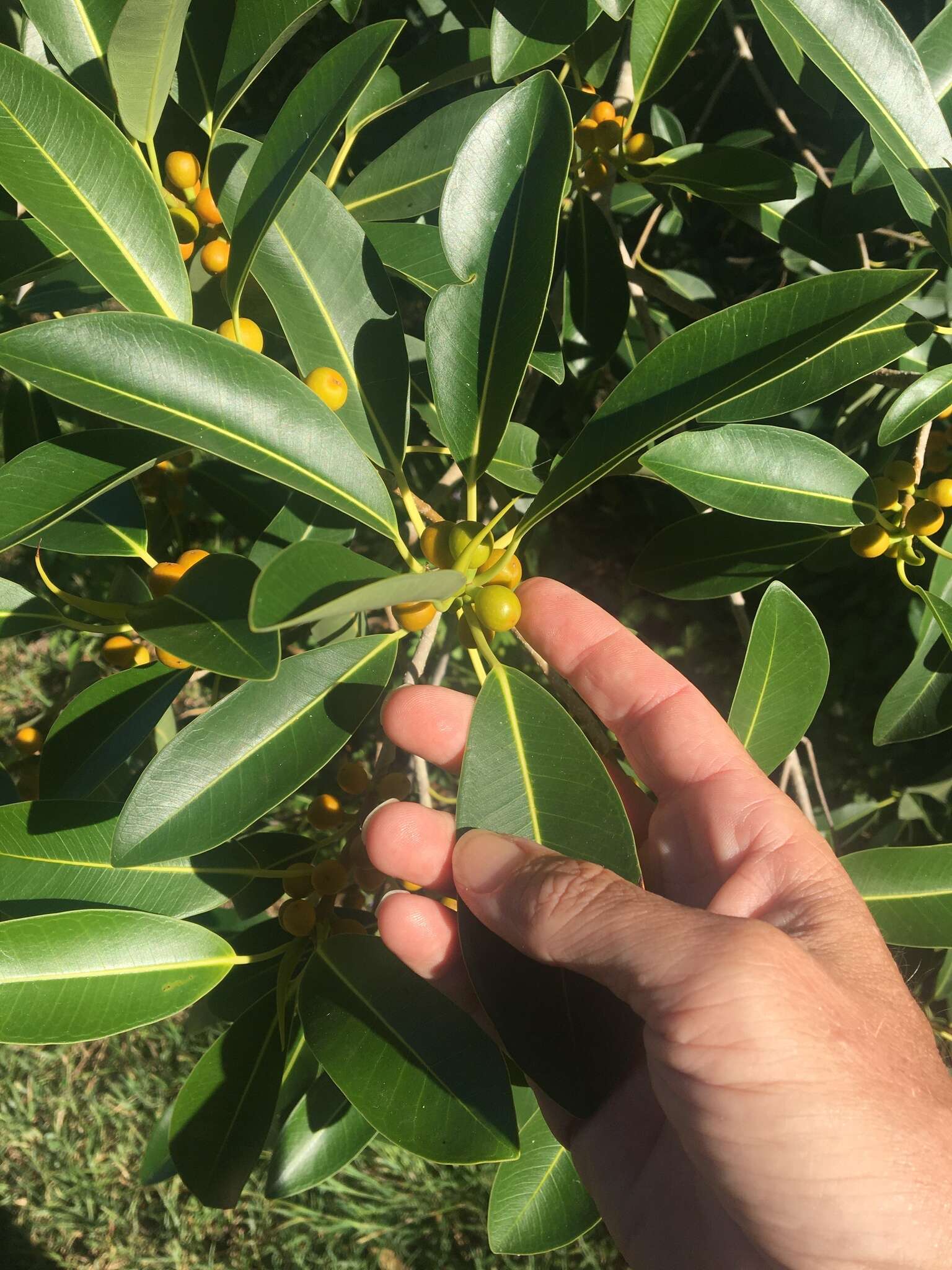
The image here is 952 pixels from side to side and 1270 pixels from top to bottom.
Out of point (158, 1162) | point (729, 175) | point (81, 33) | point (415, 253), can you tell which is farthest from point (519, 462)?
point (158, 1162)

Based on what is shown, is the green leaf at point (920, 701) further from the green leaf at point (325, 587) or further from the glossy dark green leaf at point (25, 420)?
the glossy dark green leaf at point (25, 420)

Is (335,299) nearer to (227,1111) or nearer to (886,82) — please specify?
(886,82)

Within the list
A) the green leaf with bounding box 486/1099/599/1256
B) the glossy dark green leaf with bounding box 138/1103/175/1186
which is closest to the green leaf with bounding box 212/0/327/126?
the green leaf with bounding box 486/1099/599/1256

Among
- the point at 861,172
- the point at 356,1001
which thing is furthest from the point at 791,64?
the point at 356,1001

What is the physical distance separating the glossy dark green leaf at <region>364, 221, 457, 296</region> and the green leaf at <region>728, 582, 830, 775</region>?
0.65m

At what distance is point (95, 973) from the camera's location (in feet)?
3.53

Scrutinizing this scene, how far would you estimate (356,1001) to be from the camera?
1.18 meters

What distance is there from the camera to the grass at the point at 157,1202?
7.99 feet

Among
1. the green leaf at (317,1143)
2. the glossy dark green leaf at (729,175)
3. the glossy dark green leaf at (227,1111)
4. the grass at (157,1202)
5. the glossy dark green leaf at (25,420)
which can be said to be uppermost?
the glossy dark green leaf at (729,175)

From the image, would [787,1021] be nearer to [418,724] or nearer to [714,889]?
[714,889]

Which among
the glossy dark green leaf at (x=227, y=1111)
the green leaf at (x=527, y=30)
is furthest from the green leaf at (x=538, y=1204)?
the green leaf at (x=527, y=30)

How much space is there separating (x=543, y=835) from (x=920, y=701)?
855mm

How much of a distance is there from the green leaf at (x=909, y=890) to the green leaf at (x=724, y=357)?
82cm

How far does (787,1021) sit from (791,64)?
55.8 inches
